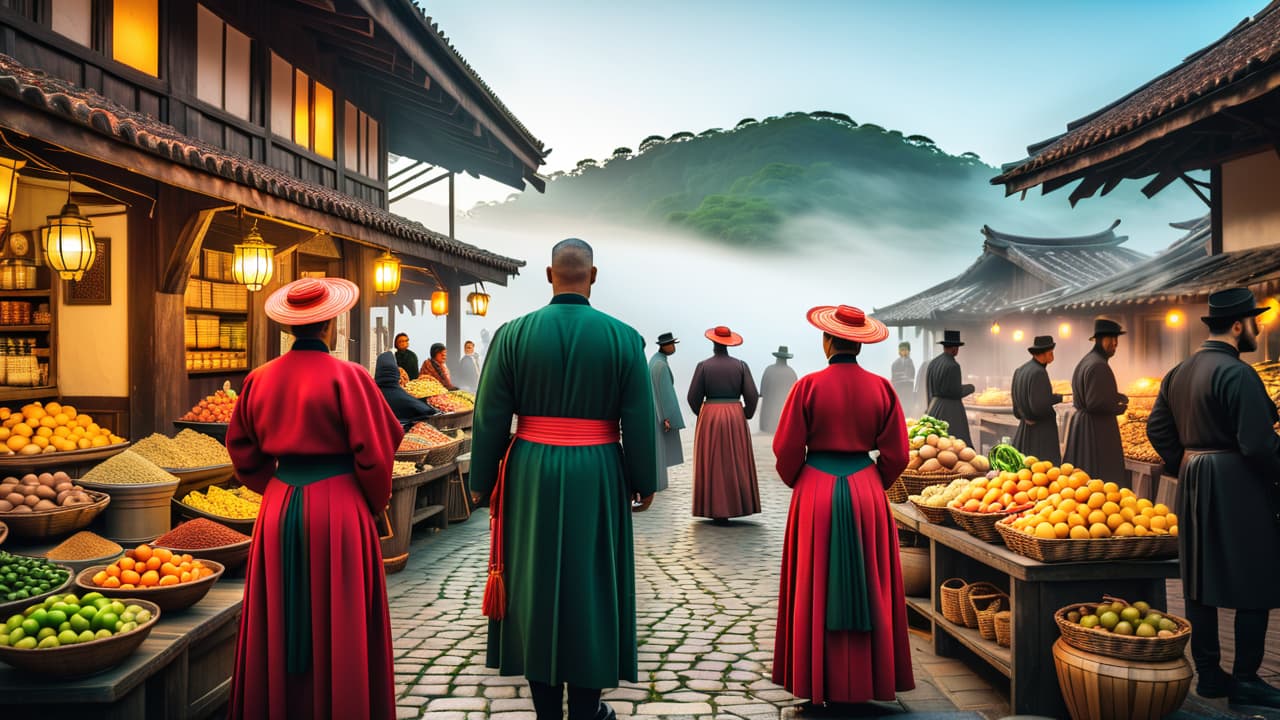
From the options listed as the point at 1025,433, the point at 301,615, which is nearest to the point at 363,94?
the point at 1025,433

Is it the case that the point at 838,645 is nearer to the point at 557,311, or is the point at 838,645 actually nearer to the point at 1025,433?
the point at 557,311

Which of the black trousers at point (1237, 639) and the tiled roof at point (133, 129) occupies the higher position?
the tiled roof at point (133, 129)

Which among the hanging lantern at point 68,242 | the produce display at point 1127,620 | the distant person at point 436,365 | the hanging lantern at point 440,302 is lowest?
the produce display at point 1127,620

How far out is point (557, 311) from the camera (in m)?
4.06

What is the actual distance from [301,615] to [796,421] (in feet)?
8.48

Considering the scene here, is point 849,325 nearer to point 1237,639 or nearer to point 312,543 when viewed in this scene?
point 1237,639

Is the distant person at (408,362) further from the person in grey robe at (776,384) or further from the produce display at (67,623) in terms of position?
the person in grey robe at (776,384)

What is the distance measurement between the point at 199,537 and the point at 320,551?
1.86m

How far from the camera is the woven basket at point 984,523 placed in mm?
4883

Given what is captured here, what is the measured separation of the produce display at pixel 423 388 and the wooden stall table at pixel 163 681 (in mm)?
7402

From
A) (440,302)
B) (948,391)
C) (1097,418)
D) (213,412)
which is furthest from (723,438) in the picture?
(440,302)

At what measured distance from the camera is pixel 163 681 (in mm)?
3984

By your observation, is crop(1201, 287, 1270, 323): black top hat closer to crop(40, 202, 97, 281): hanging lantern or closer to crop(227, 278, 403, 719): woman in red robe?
crop(227, 278, 403, 719): woman in red robe

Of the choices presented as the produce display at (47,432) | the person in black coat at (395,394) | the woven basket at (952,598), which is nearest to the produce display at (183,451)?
the produce display at (47,432)
